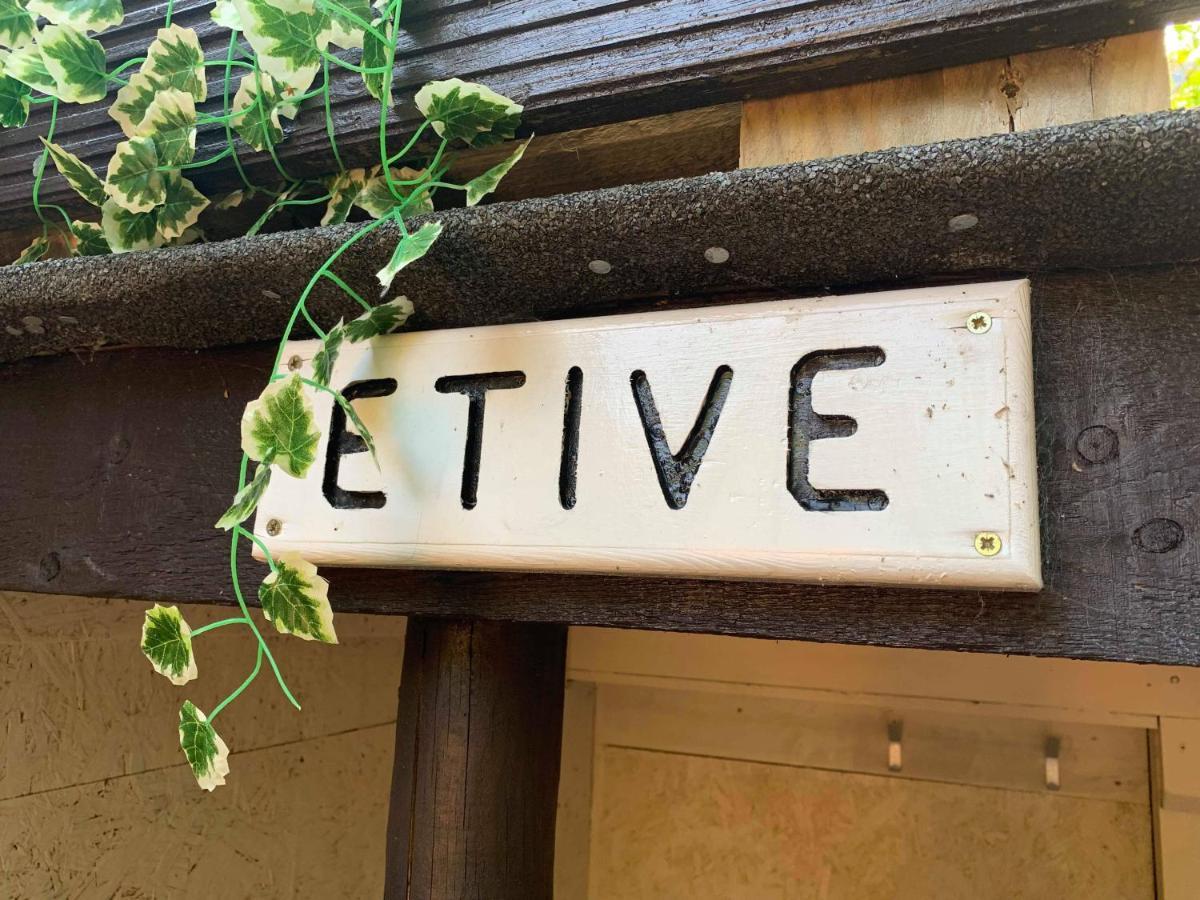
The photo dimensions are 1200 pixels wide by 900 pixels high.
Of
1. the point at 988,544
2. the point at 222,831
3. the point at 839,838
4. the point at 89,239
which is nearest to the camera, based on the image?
the point at 988,544

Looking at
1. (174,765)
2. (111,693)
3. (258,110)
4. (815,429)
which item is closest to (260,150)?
(258,110)

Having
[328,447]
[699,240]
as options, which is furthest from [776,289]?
[328,447]

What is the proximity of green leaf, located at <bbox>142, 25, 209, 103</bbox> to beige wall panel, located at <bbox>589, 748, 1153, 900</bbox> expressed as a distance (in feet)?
5.95

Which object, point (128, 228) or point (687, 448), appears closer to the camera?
point (687, 448)

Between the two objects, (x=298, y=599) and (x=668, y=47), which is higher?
(x=668, y=47)

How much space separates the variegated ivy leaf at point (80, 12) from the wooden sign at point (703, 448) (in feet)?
1.25

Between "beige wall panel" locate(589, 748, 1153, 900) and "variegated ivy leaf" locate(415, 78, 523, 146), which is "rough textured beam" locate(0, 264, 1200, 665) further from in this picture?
"beige wall panel" locate(589, 748, 1153, 900)

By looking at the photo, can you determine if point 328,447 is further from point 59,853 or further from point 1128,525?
point 59,853

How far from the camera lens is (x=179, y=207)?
821 millimetres

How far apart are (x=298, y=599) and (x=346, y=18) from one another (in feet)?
1.58

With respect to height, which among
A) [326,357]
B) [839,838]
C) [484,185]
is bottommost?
[839,838]

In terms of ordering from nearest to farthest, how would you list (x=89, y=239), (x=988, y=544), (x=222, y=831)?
(x=988, y=544) → (x=89, y=239) → (x=222, y=831)

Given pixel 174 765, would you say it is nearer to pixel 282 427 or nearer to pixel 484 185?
pixel 282 427

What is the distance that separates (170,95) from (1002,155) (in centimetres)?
73
